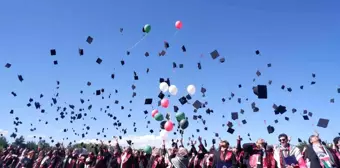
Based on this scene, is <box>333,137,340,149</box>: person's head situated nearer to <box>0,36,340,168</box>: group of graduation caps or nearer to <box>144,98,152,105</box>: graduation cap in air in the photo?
<box>0,36,340,168</box>: group of graduation caps

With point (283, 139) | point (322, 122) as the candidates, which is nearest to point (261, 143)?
point (283, 139)

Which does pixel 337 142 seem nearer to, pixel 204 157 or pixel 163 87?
pixel 204 157

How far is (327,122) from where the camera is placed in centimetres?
1170

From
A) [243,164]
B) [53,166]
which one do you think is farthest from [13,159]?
[243,164]

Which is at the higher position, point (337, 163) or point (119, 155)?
point (119, 155)

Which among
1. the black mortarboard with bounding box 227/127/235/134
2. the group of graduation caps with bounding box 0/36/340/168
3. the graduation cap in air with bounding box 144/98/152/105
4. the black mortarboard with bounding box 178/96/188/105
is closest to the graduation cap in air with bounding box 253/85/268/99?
the group of graduation caps with bounding box 0/36/340/168

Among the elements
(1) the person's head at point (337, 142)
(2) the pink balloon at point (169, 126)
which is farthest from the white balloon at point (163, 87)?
(1) the person's head at point (337, 142)

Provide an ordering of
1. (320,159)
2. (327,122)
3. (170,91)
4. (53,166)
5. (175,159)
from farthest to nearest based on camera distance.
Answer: (170,91) → (53,166) → (327,122) → (175,159) → (320,159)

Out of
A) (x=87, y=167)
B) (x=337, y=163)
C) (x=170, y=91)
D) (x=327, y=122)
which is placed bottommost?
(x=337, y=163)

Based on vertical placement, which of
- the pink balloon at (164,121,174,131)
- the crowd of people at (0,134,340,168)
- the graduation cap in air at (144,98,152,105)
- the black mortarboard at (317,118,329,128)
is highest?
the graduation cap in air at (144,98,152,105)

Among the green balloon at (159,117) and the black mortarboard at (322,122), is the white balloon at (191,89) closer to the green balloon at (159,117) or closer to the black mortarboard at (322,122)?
the green balloon at (159,117)

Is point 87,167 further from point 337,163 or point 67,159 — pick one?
point 337,163

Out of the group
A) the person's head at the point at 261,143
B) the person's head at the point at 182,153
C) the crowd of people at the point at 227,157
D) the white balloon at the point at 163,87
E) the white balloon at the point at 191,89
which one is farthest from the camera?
the white balloon at the point at 163,87

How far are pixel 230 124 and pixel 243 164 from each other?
660 cm
